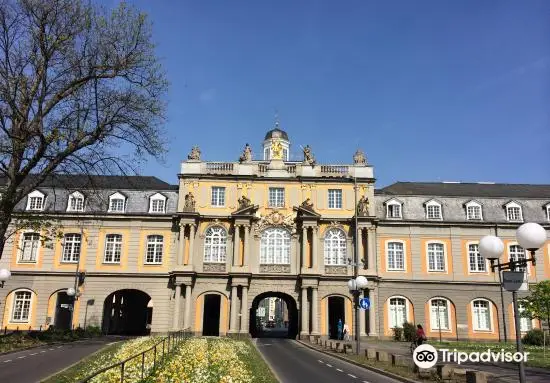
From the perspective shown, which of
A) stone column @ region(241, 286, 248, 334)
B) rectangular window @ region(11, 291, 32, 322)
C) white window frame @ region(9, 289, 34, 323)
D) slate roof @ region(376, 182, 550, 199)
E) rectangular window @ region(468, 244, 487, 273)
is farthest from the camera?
slate roof @ region(376, 182, 550, 199)

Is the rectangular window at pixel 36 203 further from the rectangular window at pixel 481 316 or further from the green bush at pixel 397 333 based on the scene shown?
the rectangular window at pixel 481 316

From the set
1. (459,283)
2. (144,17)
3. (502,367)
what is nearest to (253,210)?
(459,283)

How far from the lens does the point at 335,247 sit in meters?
44.6

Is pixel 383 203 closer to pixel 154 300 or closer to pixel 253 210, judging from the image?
pixel 253 210

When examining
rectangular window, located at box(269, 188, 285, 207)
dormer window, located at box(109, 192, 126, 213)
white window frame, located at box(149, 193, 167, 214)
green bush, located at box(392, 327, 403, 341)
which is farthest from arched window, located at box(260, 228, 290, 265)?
dormer window, located at box(109, 192, 126, 213)

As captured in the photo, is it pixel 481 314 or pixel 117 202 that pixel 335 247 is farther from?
pixel 117 202

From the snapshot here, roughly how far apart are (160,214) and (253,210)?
28.6 feet

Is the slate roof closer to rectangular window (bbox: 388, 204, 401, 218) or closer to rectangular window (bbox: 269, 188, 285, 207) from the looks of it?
rectangular window (bbox: 388, 204, 401, 218)

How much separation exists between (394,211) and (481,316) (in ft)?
39.3

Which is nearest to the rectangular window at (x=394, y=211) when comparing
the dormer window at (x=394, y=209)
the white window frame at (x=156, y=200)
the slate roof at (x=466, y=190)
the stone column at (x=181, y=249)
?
the dormer window at (x=394, y=209)

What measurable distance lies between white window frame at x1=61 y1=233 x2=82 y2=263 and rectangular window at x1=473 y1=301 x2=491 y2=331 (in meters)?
36.0

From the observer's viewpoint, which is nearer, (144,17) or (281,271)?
(144,17)

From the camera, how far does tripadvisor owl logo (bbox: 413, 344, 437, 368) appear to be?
17.9 meters

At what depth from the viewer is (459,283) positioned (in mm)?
44062
